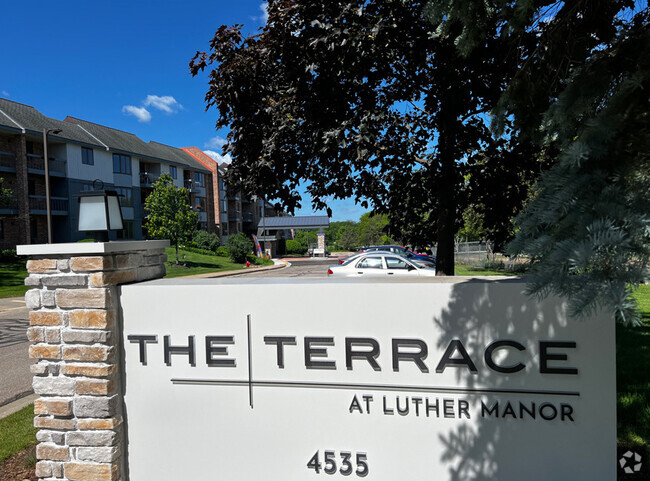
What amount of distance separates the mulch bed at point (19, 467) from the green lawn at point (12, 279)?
646 inches

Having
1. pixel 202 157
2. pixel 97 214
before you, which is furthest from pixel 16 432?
pixel 202 157

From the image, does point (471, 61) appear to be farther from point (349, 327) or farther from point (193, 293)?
point (193, 293)

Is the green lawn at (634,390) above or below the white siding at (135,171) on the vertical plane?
below

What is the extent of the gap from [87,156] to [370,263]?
29239 mm

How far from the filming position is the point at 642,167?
1.99 m

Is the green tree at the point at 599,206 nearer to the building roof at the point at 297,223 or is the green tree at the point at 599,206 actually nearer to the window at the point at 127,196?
the window at the point at 127,196

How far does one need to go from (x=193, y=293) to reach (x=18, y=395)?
448 centimetres

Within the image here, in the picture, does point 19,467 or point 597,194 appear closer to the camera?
point 597,194

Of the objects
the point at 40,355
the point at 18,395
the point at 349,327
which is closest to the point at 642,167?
the point at 349,327

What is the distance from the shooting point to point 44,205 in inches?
1187

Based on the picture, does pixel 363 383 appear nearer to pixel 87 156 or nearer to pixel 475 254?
pixel 475 254

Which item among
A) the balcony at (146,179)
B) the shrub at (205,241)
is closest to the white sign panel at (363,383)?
the shrub at (205,241)

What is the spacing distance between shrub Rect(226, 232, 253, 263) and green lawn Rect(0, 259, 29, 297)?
15083 mm

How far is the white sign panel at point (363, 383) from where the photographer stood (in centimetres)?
280
